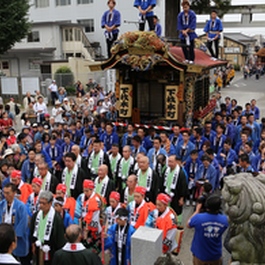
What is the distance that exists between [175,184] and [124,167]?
1.22 metres

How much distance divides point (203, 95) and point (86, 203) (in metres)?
9.39

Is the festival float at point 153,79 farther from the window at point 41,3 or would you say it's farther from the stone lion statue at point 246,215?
the window at point 41,3

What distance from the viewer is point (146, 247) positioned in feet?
12.7

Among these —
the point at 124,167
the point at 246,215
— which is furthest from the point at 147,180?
the point at 246,215

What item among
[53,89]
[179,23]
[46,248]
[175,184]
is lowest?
[46,248]

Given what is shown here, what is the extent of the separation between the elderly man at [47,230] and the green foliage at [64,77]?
60.6 ft

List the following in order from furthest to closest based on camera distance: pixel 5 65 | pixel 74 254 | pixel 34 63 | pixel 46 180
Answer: pixel 5 65
pixel 34 63
pixel 46 180
pixel 74 254

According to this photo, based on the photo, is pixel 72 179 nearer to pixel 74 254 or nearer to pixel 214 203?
pixel 74 254

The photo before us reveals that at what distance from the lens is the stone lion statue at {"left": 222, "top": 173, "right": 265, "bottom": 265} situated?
243 cm

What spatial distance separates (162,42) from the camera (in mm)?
10055

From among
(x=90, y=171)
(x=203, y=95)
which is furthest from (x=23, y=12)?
(x=90, y=171)

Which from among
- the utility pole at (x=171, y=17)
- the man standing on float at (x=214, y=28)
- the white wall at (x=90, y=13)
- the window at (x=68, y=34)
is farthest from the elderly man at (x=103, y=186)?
the white wall at (x=90, y=13)

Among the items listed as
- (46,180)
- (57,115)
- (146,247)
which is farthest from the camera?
(57,115)

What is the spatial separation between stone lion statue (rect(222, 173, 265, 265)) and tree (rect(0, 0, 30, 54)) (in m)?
18.3
